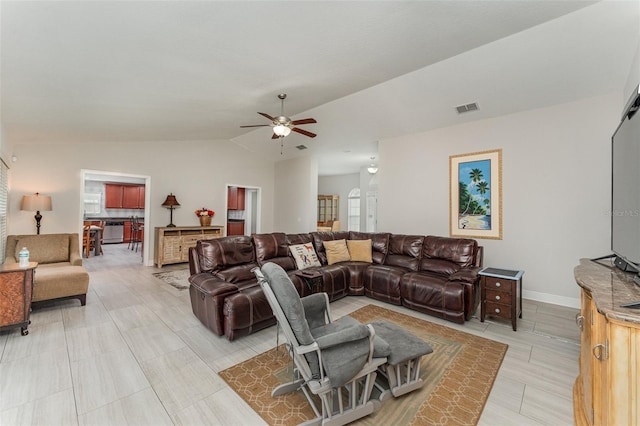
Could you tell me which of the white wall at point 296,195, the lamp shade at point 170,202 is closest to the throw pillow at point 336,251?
the white wall at point 296,195

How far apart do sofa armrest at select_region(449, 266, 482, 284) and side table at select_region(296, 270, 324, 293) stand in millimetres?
1707

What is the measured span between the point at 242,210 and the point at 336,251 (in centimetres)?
681

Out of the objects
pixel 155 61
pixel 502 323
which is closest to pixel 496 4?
pixel 155 61

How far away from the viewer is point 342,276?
162 inches

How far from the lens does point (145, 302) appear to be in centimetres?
388

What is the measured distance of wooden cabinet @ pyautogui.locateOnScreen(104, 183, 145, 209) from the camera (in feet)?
32.5

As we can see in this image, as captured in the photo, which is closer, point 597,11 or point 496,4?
point 496,4

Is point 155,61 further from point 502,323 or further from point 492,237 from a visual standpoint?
point 492,237

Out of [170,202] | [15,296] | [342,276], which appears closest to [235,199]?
[170,202]

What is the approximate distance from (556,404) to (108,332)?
13.5 ft

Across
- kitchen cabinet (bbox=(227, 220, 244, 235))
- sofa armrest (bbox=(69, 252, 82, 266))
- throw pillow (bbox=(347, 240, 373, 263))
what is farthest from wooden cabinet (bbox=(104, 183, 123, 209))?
throw pillow (bbox=(347, 240, 373, 263))

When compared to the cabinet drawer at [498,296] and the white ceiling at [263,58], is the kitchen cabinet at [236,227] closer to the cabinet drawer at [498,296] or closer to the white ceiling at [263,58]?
the white ceiling at [263,58]

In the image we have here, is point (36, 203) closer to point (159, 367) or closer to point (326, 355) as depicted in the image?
point (159, 367)

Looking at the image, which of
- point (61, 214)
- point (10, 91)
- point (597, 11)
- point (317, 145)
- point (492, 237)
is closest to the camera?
point (597, 11)
